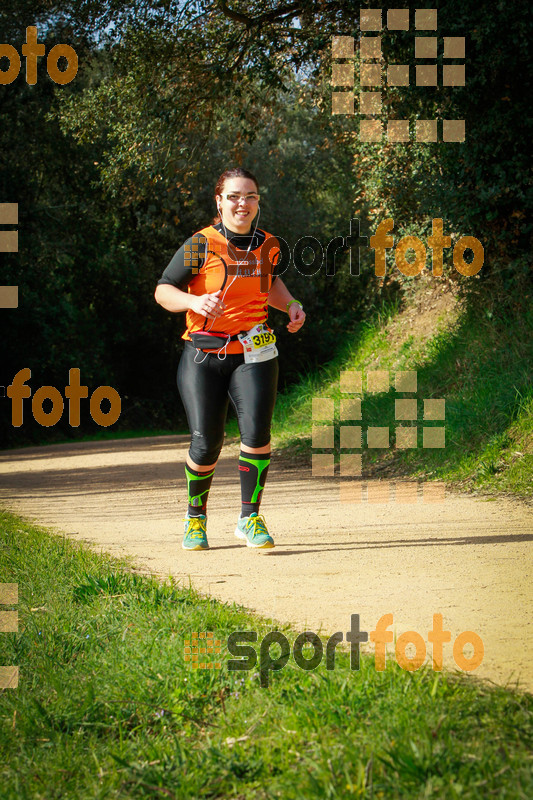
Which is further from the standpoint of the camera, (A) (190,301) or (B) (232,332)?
(B) (232,332)

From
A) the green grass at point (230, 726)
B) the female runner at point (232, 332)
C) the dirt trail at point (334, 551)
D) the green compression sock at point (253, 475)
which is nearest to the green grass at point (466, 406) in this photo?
the dirt trail at point (334, 551)

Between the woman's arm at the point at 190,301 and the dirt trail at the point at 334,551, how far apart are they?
1.42 m

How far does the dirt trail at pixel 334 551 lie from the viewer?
3.54 m

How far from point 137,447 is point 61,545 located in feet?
28.6

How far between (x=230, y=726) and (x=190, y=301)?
2872 mm

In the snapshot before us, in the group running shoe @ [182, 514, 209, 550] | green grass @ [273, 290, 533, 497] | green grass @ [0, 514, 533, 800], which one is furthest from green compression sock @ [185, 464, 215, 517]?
green grass @ [273, 290, 533, 497]

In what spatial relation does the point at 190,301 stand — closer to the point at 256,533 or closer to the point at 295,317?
the point at 295,317

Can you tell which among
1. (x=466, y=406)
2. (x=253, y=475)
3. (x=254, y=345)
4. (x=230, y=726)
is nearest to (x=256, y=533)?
(x=253, y=475)

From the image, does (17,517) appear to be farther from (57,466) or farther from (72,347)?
(72,347)

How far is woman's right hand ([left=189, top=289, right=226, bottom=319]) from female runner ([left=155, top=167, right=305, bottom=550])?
0.12 meters

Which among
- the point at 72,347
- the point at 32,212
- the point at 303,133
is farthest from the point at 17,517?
the point at 303,133

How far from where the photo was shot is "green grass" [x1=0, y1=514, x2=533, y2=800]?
2.10m

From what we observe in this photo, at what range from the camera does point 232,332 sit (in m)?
5.14

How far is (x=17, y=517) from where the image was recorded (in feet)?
22.2
